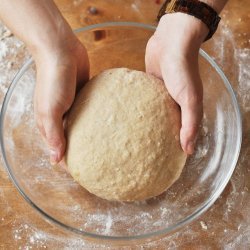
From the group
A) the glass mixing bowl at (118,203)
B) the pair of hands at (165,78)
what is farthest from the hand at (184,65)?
the glass mixing bowl at (118,203)

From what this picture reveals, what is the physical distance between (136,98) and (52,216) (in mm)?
369

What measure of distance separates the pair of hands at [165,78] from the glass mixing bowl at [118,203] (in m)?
0.14

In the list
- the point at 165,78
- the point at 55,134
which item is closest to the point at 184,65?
the point at 165,78

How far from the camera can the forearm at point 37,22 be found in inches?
43.8

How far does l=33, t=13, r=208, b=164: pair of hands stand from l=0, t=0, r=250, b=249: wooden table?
0.69 ft

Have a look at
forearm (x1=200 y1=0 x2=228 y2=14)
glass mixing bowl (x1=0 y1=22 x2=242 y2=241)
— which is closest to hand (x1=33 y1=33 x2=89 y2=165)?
glass mixing bowl (x1=0 y1=22 x2=242 y2=241)

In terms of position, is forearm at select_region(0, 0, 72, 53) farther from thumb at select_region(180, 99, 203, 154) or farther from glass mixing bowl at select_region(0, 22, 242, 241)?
thumb at select_region(180, 99, 203, 154)

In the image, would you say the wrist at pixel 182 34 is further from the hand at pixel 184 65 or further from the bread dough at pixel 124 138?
the bread dough at pixel 124 138

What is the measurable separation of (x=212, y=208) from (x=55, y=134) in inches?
18.4

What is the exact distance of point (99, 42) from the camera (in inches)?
53.5

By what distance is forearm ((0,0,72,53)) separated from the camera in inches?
43.8

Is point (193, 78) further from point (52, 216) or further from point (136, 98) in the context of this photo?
point (52, 216)

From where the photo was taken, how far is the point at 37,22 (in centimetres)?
112

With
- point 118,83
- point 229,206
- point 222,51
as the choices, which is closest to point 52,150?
point 118,83
